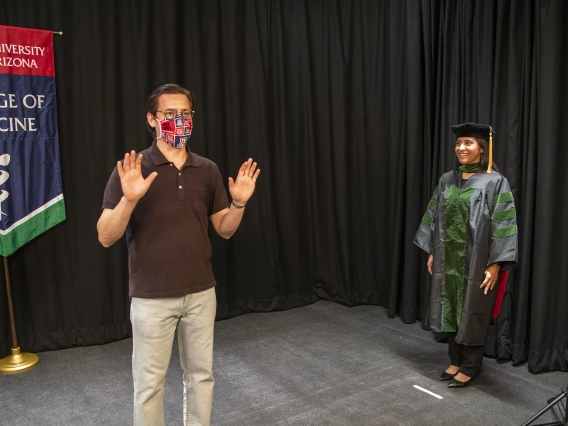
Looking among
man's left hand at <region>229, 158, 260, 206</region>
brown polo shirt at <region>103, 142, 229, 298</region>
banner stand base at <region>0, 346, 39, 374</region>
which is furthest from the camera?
banner stand base at <region>0, 346, 39, 374</region>

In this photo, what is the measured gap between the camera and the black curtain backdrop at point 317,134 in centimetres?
339

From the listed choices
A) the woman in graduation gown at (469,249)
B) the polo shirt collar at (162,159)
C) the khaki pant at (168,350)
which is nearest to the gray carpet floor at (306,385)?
the woman in graduation gown at (469,249)

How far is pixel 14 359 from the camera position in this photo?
11.9ft

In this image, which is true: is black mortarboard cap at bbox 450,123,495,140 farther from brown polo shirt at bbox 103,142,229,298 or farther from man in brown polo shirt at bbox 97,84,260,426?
brown polo shirt at bbox 103,142,229,298

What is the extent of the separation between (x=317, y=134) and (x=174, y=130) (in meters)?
2.96

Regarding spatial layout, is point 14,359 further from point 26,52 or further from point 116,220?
point 116,220

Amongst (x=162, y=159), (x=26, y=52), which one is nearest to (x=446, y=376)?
(x=162, y=159)

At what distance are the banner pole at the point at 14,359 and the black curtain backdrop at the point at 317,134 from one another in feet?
0.47

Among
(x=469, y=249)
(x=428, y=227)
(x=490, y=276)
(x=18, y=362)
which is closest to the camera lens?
(x=490, y=276)

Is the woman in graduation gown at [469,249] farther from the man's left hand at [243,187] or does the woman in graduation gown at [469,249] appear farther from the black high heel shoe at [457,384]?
the man's left hand at [243,187]

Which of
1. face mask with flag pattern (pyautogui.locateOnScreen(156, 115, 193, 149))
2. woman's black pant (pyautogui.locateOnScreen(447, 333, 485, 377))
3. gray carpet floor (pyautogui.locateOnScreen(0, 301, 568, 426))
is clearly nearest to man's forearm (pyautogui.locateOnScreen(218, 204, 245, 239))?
face mask with flag pattern (pyautogui.locateOnScreen(156, 115, 193, 149))

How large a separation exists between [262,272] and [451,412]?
2.20 m

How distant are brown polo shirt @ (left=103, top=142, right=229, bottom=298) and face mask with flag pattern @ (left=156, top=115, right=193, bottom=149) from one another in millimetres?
62

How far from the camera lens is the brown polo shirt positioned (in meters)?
2.04
